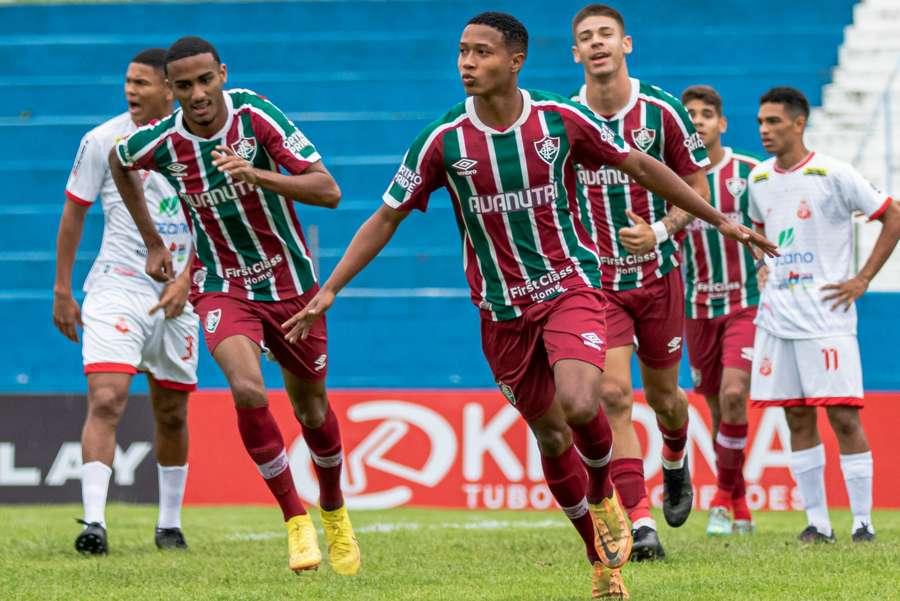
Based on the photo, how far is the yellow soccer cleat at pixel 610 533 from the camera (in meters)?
5.38

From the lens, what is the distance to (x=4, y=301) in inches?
566

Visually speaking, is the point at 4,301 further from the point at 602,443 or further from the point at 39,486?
the point at 602,443

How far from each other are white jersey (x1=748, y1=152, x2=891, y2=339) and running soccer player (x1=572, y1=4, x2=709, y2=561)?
0.76 metres

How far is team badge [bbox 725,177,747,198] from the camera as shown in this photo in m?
8.86

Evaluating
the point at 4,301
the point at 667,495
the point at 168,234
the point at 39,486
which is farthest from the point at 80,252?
the point at 667,495

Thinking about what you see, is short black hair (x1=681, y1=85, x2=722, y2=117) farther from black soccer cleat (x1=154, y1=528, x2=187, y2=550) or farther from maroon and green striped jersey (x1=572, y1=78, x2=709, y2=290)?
black soccer cleat (x1=154, y1=528, x2=187, y2=550)

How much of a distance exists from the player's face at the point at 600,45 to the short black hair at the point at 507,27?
4.90ft

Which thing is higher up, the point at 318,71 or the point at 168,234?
the point at 318,71

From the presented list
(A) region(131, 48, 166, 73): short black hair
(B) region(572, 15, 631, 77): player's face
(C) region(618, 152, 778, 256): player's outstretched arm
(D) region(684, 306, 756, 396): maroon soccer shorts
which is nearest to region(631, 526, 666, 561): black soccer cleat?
(C) region(618, 152, 778, 256): player's outstretched arm

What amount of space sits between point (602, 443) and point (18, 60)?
13.6m

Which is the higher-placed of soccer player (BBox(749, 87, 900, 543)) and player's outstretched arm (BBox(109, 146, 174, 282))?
player's outstretched arm (BBox(109, 146, 174, 282))

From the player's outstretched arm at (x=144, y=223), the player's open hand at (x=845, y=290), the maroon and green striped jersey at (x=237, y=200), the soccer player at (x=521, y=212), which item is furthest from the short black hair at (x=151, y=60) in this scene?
the player's open hand at (x=845, y=290)

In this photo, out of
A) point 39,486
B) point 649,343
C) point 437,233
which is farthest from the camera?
point 437,233

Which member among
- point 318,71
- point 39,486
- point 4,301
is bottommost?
point 39,486
